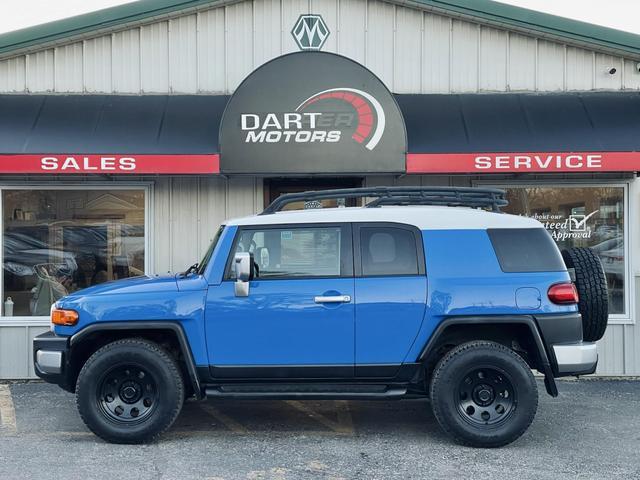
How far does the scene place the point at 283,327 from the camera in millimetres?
6148

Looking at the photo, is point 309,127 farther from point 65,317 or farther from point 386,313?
point 65,317

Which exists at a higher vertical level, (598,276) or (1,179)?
(1,179)

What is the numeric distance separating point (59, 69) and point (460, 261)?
249 inches

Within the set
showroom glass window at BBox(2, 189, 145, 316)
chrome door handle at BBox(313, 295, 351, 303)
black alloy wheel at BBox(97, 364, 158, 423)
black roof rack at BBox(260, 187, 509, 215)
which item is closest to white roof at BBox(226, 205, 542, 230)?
black roof rack at BBox(260, 187, 509, 215)

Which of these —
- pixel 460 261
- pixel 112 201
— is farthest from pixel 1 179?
pixel 460 261

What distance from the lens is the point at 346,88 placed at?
28.9ft

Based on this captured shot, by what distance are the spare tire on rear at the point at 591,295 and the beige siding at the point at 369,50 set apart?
4.05 meters

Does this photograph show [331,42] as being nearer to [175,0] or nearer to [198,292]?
[175,0]

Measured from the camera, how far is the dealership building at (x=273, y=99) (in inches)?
352

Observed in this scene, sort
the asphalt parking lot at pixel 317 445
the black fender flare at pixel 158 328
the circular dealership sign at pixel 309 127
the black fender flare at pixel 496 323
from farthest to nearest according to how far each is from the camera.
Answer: the circular dealership sign at pixel 309 127
the black fender flare at pixel 158 328
the black fender flare at pixel 496 323
the asphalt parking lot at pixel 317 445

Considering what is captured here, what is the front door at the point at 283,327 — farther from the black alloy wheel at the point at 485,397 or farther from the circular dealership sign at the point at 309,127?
the circular dealership sign at the point at 309,127

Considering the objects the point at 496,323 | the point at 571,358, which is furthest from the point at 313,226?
the point at 571,358

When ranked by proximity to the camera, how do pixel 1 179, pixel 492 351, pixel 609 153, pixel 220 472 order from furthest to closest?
pixel 1 179 → pixel 609 153 → pixel 492 351 → pixel 220 472

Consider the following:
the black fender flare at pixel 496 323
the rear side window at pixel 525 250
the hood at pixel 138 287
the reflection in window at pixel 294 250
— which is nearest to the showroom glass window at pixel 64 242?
the hood at pixel 138 287
